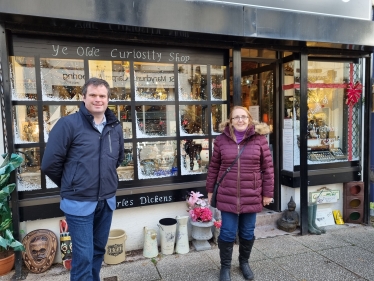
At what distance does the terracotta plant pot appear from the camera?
2.98 metres

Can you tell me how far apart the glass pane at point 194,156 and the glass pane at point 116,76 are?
98 centimetres

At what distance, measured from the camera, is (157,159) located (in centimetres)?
378

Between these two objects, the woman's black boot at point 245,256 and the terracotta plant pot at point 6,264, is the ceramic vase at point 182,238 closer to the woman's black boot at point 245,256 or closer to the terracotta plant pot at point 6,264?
the woman's black boot at point 245,256

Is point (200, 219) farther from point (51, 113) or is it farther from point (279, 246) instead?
point (51, 113)

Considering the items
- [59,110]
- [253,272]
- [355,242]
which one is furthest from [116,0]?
[355,242]

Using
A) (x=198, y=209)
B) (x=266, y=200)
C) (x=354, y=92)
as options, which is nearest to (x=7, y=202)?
(x=198, y=209)

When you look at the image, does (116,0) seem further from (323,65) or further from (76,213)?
(323,65)

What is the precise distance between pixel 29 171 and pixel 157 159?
4.83 ft

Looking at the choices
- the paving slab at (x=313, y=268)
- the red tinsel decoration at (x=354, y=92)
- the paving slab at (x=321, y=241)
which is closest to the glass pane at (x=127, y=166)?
the paving slab at (x=313, y=268)

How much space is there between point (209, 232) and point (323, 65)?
10.0 ft

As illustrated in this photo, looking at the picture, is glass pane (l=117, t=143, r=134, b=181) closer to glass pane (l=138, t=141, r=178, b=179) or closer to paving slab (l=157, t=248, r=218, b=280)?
glass pane (l=138, t=141, r=178, b=179)

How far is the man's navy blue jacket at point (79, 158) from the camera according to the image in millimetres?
2141

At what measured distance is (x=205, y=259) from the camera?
11.1 feet

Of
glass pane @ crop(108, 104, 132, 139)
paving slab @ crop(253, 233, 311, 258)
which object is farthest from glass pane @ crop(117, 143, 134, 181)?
paving slab @ crop(253, 233, 311, 258)
